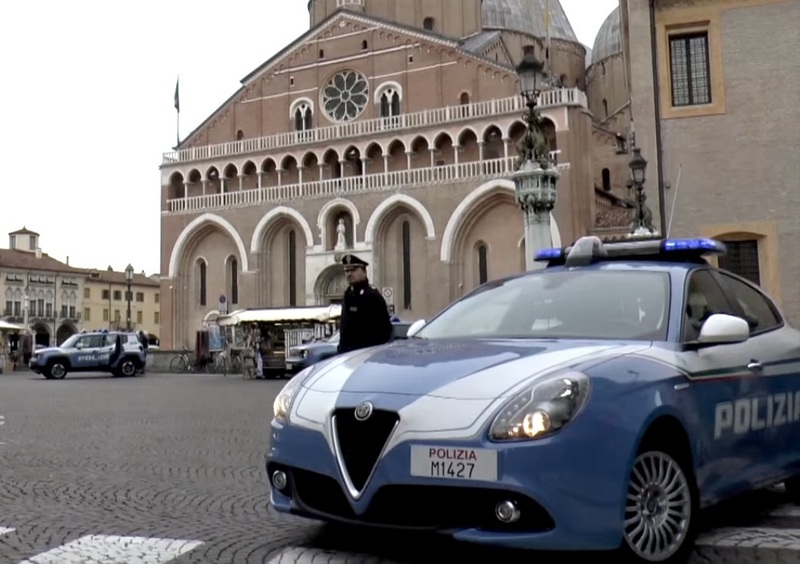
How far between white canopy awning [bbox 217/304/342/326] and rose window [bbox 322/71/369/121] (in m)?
15.7

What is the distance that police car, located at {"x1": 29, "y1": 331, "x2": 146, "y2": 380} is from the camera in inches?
1222

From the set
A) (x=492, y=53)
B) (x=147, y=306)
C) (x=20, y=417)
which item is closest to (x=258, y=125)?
(x=492, y=53)

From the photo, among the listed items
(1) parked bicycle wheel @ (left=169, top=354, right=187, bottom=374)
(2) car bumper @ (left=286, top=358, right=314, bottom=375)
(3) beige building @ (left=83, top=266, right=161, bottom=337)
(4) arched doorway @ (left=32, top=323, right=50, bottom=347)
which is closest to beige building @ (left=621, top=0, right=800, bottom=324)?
(2) car bumper @ (left=286, top=358, right=314, bottom=375)

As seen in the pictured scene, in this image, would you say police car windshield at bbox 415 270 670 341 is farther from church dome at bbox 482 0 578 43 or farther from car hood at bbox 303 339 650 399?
church dome at bbox 482 0 578 43

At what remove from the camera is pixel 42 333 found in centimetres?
8994

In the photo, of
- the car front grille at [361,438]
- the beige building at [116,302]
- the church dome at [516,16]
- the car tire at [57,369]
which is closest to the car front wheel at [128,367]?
the car tire at [57,369]

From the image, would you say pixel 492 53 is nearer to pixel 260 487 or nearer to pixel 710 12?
pixel 710 12

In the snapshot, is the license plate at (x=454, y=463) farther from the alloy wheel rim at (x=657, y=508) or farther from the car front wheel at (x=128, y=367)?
the car front wheel at (x=128, y=367)

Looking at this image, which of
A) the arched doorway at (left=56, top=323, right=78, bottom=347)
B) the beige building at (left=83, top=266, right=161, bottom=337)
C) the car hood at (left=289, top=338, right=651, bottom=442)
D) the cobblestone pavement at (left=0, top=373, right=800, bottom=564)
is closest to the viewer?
the car hood at (left=289, top=338, right=651, bottom=442)

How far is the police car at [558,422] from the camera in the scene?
3684 millimetres

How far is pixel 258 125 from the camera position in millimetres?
48188

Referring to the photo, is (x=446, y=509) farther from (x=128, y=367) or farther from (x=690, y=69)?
(x=128, y=367)

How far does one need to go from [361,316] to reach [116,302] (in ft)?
312

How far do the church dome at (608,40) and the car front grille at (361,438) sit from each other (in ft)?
202
